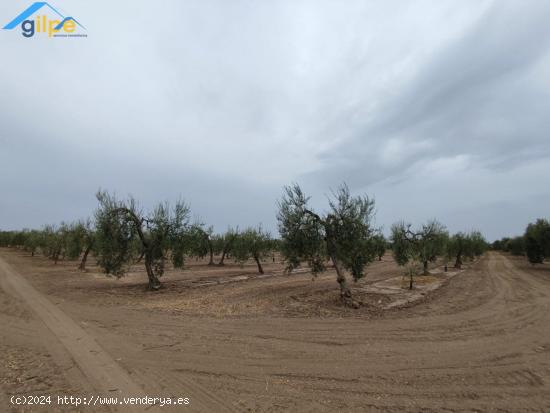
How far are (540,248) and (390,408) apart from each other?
2168 inches

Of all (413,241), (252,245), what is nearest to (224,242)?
(252,245)

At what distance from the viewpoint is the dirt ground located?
602 cm

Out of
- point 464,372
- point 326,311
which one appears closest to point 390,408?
point 464,372

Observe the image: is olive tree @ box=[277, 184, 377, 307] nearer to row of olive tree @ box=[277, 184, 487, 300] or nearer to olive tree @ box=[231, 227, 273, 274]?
row of olive tree @ box=[277, 184, 487, 300]

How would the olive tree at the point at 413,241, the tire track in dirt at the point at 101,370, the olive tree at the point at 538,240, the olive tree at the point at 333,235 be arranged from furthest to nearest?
the olive tree at the point at 538,240 < the olive tree at the point at 413,241 < the olive tree at the point at 333,235 < the tire track in dirt at the point at 101,370

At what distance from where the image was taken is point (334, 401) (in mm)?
5859

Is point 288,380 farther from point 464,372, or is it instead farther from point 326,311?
point 326,311

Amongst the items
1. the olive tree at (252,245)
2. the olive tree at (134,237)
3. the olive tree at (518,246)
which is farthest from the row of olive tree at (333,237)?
the olive tree at (518,246)

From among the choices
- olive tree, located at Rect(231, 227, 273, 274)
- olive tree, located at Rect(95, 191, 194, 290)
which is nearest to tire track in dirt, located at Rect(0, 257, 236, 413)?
olive tree, located at Rect(95, 191, 194, 290)

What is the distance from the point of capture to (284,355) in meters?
8.36

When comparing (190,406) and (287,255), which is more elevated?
(287,255)

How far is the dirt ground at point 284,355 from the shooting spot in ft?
19.7

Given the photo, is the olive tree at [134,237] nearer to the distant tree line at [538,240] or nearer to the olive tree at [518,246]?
the distant tree line at [538,240]

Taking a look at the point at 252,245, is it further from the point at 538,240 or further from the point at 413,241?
the point at 538,240
